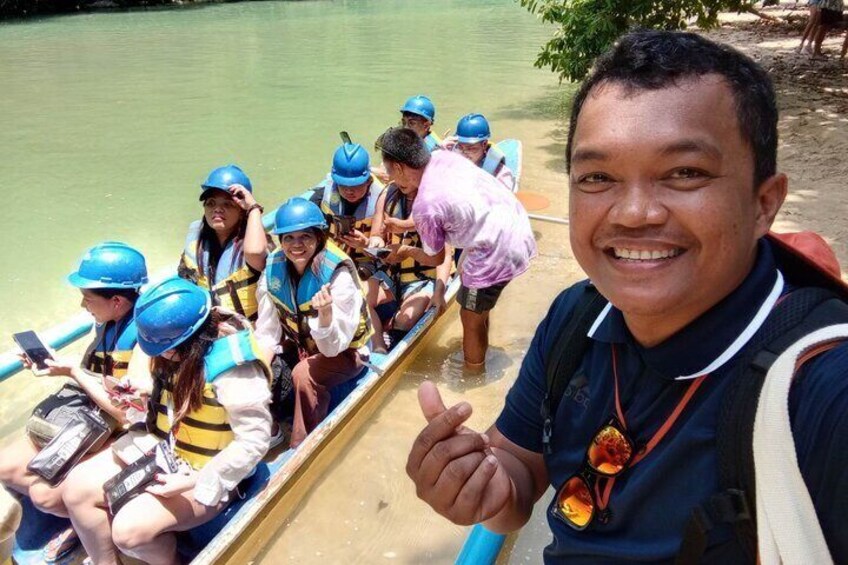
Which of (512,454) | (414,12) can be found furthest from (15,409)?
(414,12)

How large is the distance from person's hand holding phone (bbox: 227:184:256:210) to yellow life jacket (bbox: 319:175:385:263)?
3.33 ft

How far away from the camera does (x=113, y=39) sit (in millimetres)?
22719

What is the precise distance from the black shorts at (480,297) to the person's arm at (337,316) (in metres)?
0.81

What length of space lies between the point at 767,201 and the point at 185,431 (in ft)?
7.88

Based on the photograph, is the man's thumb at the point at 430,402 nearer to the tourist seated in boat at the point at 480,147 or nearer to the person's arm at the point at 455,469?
the person's arm at the point at 455,469

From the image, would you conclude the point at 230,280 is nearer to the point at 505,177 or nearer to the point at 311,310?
the point at 311,310

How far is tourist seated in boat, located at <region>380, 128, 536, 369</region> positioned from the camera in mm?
3646

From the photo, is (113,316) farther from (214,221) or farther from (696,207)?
(696,207)

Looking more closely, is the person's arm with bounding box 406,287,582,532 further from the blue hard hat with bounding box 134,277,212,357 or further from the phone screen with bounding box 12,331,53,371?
the phone screen with bounding box 12,331,53,371

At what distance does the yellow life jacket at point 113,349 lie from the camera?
3045 millimetres

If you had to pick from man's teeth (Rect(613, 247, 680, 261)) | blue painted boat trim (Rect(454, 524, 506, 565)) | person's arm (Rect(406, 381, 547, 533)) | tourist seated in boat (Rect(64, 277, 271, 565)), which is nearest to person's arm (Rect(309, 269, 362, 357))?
tourist seated in boat (Rect(64, 277, 271, 565))

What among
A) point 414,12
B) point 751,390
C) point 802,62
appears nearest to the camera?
point 751,390

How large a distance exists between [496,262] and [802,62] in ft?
37.2

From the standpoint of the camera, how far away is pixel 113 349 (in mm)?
3062
